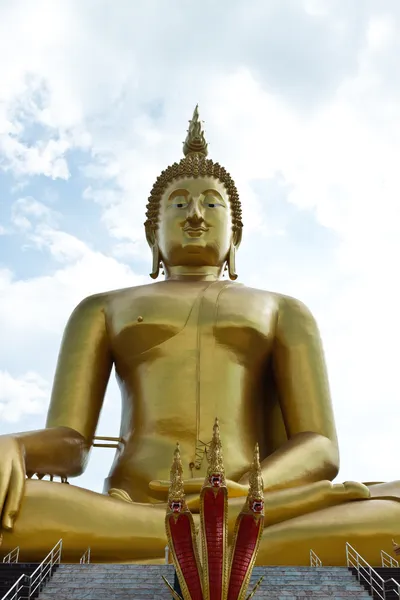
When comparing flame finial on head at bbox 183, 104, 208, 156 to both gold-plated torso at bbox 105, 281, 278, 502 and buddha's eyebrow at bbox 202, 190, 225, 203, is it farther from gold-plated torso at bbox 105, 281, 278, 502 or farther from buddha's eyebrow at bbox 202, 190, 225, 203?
gold-plated torso at bbox 105, 281, 278, 502

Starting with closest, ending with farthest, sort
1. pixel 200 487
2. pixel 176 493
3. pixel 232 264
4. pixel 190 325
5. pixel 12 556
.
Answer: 1. pixel 176 493
2. pixel 12 556
3. pixel 200 487
4. pixel 190 325
5. pixel 232 264

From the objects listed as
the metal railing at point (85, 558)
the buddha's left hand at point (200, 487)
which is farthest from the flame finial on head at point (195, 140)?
the metal railing at point (85, 558)

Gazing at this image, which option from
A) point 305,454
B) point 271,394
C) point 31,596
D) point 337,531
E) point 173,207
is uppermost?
point 173,207

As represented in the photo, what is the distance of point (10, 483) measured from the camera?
7.41m

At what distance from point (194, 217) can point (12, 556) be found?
4.41 metres

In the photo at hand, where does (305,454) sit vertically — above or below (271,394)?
below

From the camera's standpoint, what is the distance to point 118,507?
7535mm

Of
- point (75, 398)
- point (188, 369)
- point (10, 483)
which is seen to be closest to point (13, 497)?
point (10, 483)

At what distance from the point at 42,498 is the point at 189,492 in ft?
3.95

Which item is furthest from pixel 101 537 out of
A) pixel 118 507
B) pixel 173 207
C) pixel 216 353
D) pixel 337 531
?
pixel 173 207

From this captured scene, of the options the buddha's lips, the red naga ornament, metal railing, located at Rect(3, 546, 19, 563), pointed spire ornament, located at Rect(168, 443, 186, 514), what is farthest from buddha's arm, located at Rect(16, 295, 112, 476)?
the red naga ornament

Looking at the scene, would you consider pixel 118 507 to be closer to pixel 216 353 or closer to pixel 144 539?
pixel 144 539

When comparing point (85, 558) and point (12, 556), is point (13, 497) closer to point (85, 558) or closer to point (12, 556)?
point (12, 556)

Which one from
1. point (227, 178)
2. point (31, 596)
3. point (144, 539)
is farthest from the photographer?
point (227, 178)
